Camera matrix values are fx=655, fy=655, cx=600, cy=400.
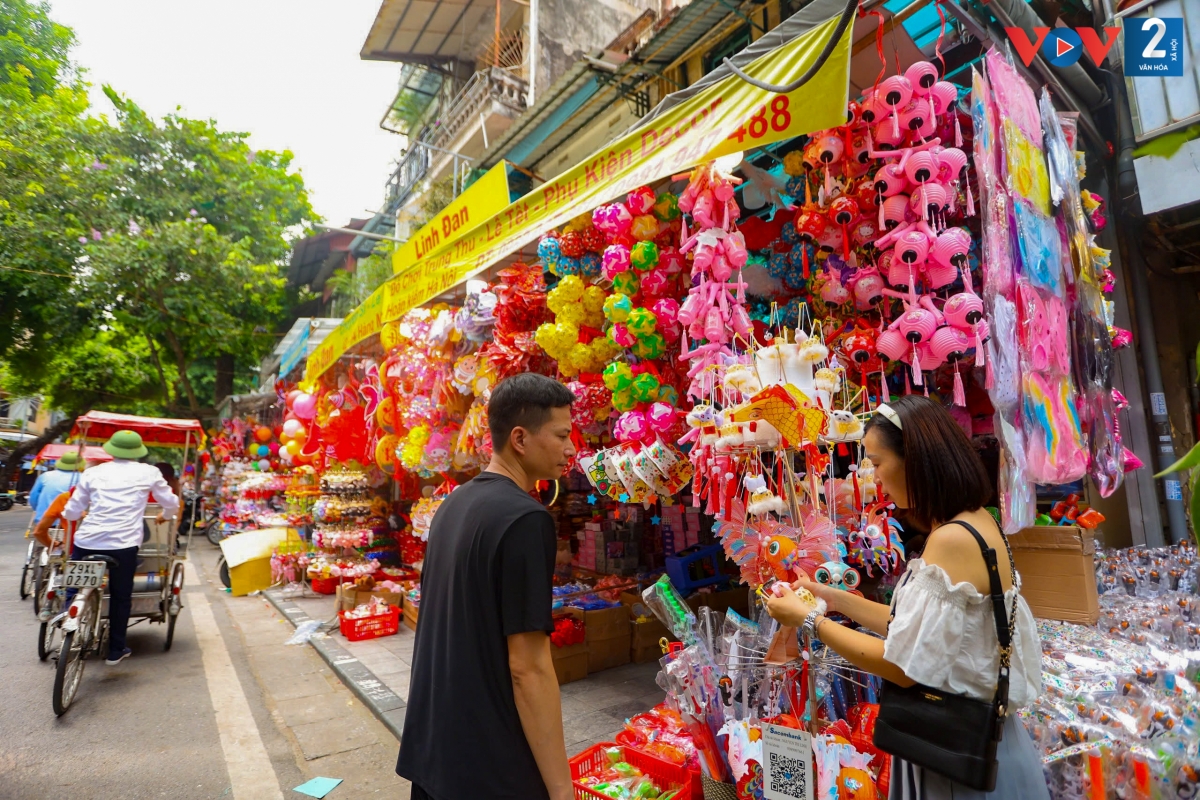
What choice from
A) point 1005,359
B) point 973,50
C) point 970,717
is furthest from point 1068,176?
point 970,717

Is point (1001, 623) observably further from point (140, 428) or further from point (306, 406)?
point (140, 428)

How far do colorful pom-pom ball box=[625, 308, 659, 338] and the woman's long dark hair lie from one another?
1.79 metres

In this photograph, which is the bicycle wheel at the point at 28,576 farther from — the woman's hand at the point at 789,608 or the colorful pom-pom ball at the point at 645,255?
the woman's hand at the point at 789,608

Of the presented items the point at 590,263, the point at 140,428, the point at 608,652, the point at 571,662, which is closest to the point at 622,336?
the point at 590,263

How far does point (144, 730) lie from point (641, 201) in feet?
14.3

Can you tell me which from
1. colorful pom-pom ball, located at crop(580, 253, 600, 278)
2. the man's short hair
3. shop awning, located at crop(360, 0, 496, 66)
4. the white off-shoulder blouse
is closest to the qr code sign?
the white off-shoulder blouse

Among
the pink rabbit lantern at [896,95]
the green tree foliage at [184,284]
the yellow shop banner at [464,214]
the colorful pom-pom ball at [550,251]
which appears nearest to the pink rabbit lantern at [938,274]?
the pink rabbit lantern at [896,95]

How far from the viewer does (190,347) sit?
1571cm

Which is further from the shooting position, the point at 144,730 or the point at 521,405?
the point at 144,730

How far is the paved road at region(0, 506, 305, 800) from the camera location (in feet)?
11.0

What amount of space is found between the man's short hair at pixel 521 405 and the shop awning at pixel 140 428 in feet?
28.8

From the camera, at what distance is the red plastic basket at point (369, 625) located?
5.96m

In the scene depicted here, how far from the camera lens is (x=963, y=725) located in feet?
4.52

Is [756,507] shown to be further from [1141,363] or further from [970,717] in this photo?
[1141,363]
